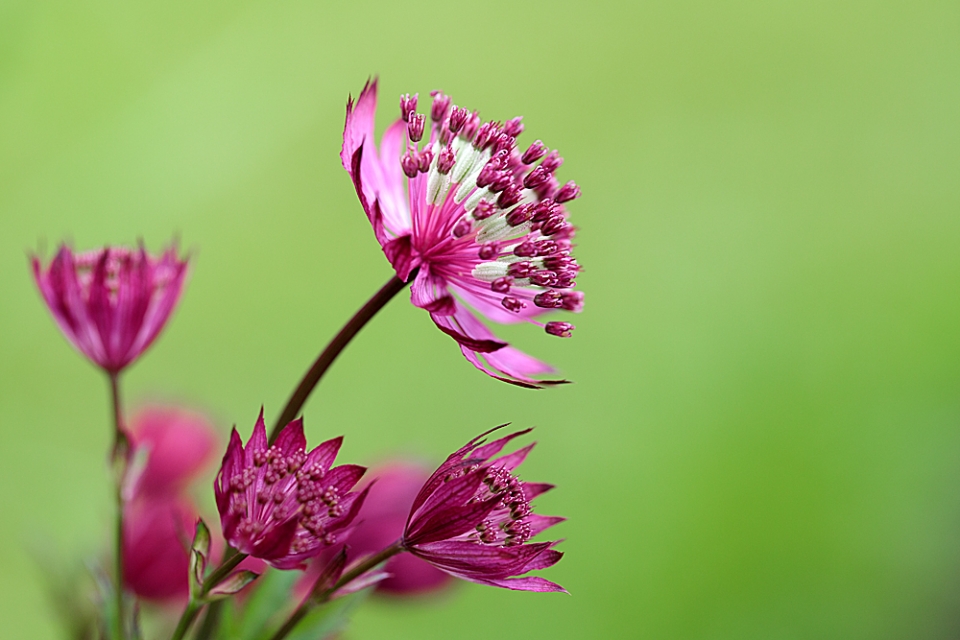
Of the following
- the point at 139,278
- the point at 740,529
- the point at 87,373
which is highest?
the point at 139,278

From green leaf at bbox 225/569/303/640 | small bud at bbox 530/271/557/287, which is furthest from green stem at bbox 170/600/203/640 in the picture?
small bud at bbox 530/271/557/287

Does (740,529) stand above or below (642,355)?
below

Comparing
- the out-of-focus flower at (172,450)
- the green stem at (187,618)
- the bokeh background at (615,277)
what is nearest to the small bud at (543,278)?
the green stem at (187,618)

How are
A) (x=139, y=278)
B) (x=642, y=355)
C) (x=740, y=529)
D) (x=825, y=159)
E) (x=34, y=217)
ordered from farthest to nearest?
(x=825, y=159) < (x=642, y=355) < (x=740, y=529) < (x=34, y=217) < (x=139, y=278)

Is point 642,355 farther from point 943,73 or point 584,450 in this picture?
point 943,73

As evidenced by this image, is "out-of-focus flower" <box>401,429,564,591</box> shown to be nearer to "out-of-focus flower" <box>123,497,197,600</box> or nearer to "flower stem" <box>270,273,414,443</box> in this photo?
"flower stem" <box>270,273,414,443</box>

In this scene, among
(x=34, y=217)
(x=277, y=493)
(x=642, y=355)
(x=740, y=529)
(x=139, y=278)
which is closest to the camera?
(x=277, y=493)

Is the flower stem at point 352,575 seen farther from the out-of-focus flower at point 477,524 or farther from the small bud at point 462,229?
the small bud at point 462,229

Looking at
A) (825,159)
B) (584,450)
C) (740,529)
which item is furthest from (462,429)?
(825,159)
